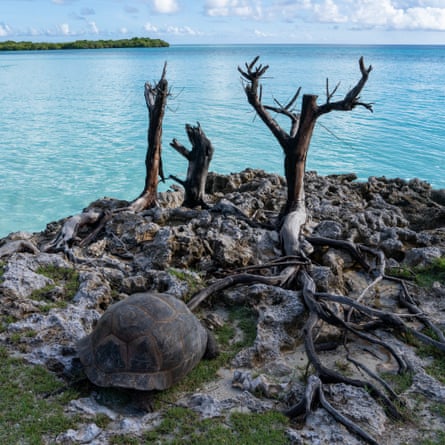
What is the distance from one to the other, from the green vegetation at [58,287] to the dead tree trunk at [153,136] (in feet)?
10.0

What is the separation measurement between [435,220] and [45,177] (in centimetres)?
1411

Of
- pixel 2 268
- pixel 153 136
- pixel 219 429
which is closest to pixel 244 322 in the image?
pixel 219 429

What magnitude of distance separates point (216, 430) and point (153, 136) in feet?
23.4

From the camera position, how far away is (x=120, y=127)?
2609cm

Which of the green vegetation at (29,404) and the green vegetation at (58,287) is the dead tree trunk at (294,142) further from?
the green vegetation at (29,404)

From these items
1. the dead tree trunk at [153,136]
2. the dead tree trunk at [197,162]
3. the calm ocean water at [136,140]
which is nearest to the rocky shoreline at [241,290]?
the dead tree trunk at [153,136]

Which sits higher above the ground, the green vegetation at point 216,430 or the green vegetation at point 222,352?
the green vegetation at point 216,430

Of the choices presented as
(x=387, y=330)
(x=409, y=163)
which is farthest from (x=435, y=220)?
(x=409, y=163)

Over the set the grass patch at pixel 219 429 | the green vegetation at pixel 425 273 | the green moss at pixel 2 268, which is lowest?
the green vegetation at pixel 425 273

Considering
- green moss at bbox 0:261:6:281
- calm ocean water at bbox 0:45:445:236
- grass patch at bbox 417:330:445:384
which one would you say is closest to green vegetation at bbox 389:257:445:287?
grass patch at bbox 417:330:445:384

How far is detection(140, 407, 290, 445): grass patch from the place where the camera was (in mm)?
3904

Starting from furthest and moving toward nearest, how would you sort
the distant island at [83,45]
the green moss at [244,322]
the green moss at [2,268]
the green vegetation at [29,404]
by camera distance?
the distant island at [83,45] < the green moss at [2,268] < the green moss at [244,322] < the green vegetation at [29,404]

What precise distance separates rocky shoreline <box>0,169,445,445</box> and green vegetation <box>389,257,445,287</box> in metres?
0.11

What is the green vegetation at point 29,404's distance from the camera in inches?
153
